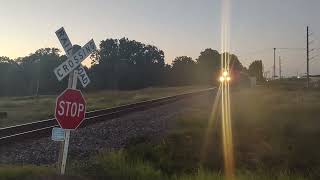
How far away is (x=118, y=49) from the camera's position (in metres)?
162

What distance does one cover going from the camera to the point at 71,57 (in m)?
10.9

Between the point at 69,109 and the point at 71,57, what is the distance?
106 centimetres

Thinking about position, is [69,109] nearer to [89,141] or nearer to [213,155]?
[213,155]

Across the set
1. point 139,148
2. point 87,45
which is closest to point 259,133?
point 139,148

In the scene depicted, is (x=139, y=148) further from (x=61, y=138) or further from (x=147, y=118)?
(x=147, y=118)

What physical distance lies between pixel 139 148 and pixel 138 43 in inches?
5980

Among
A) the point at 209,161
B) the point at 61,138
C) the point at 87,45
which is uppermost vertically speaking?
the point at 87,45

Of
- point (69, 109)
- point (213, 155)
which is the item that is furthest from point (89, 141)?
point (69, 109)

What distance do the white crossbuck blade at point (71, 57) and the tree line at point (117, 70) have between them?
9372cm

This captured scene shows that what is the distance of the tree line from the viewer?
125m

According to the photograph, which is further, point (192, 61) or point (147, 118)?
point (192, 61)

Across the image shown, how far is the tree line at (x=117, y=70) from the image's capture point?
125 metres

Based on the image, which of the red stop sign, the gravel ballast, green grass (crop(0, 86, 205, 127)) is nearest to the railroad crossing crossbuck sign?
the red stop sign

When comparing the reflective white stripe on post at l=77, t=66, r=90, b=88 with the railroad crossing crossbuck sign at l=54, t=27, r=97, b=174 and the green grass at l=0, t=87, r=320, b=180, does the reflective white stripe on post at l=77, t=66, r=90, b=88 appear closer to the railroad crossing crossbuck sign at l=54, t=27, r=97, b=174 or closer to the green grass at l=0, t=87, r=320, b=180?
the railroad crossing crossbuck sign at l=54, t=27, r=97, b=174
